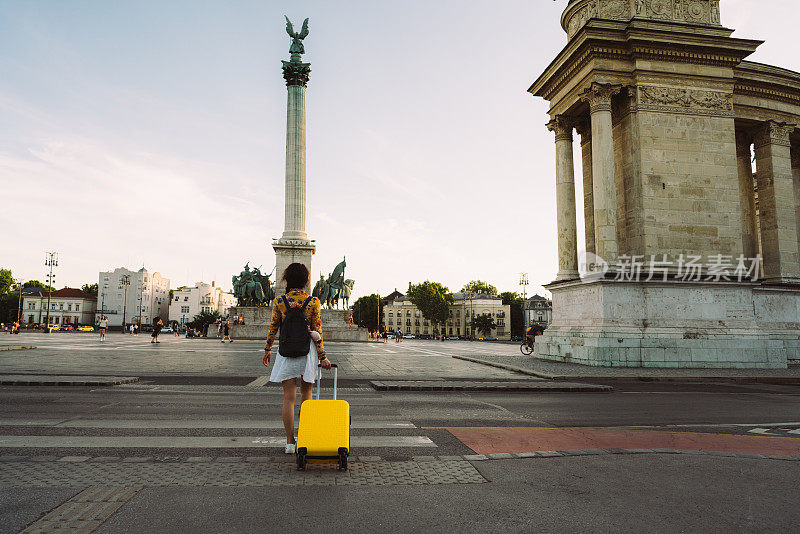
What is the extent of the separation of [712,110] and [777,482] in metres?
22.1

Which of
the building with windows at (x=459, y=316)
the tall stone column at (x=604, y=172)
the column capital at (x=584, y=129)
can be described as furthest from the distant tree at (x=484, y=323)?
the tall stone column at (x=604, y=172)

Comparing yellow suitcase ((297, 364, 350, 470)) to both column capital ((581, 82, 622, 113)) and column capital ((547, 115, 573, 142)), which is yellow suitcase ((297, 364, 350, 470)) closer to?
column capital ((581, 82, 622, 113))

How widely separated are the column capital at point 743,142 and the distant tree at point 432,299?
328ft

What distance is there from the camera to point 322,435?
4.83 meters

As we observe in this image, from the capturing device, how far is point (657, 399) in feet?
37.3

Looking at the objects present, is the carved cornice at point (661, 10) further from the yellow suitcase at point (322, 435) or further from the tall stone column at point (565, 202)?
the yellow suitcase at point (322, 435)

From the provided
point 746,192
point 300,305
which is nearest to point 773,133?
point 746,192

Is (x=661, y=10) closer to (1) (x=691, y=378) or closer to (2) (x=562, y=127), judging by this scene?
(2) (x=562, y=127)

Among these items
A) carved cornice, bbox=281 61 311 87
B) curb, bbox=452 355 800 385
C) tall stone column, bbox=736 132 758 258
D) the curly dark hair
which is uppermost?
carved cornice, bbox=281 61 311 87

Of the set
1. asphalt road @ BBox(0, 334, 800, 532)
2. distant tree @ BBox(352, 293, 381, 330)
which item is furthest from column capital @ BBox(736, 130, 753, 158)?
distant tree @ BBox(352, 293, 381, 330)

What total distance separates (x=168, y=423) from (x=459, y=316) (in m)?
147

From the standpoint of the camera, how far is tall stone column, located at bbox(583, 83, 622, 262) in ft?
69.3

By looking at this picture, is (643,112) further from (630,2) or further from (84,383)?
(84,383)

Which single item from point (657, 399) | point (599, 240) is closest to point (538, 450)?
point (657, 399)
